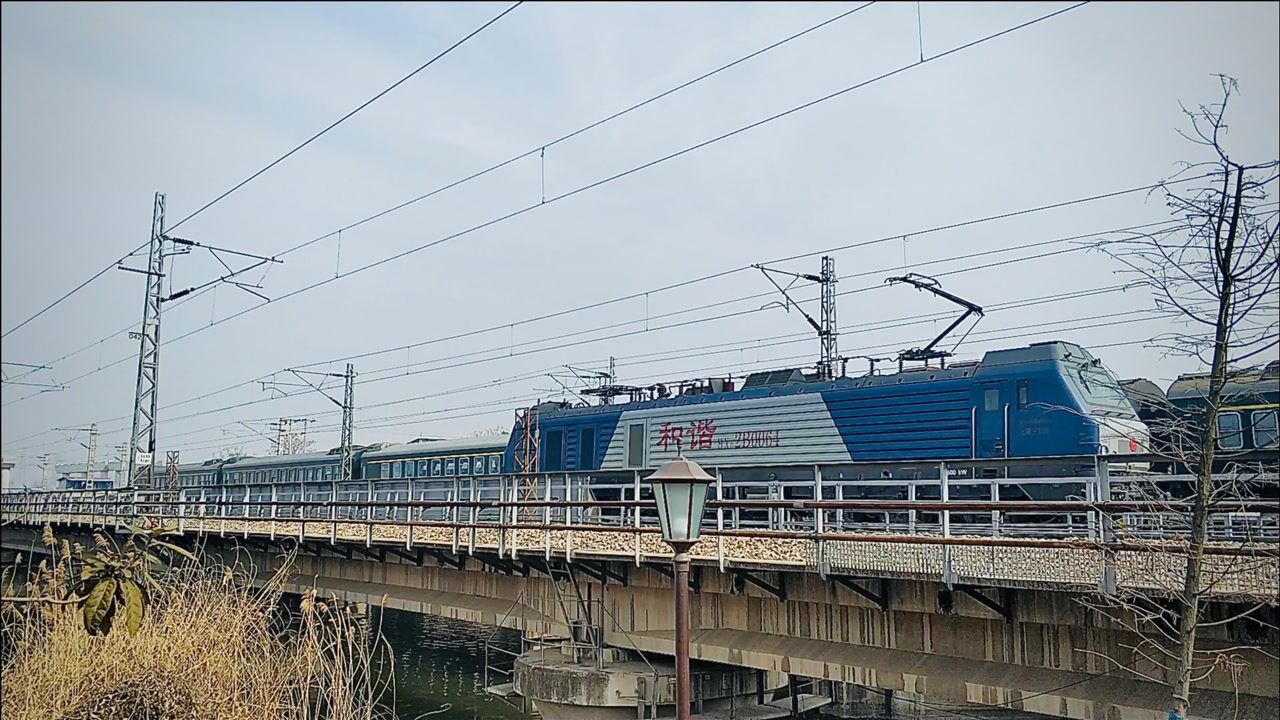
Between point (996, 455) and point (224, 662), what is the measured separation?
1191cm

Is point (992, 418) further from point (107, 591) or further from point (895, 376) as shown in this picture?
point (107, 591)

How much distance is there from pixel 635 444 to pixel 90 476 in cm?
5382

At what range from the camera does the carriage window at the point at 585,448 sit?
944 inches

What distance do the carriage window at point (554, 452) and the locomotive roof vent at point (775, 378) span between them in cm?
608

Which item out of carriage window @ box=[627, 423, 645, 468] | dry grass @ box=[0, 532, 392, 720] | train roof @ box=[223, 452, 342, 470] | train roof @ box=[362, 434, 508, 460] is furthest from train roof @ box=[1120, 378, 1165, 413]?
train roof @ box=[223, 452, 342, 470]

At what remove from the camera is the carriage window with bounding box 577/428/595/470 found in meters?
24.0

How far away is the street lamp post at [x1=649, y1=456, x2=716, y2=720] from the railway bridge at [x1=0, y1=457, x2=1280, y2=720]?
3407mm

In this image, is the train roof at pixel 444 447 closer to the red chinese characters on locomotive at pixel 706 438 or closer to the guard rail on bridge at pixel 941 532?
the red chinese characters on locomotive at pixel 706 438

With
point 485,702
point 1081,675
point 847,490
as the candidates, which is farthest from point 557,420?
point 1081,675

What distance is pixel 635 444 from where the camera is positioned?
22.5m

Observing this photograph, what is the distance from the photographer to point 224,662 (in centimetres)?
999

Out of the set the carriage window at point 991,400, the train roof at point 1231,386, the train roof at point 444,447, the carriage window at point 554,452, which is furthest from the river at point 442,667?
the train roof at point 1231,386

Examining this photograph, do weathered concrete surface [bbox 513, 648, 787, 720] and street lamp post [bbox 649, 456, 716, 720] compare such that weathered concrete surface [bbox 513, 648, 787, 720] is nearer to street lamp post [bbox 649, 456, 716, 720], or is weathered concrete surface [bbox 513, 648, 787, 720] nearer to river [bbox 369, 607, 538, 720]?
river [bbox 369, 607, 538, 720]

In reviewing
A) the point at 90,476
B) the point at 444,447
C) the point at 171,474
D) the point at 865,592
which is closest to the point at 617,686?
the point at 865,592
